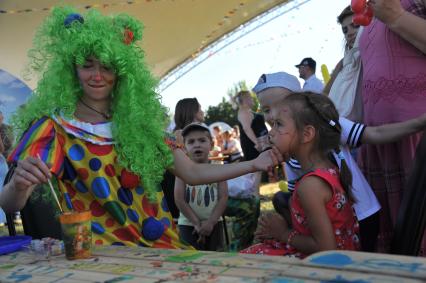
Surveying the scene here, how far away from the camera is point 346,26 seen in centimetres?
251

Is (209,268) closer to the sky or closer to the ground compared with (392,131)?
closer to the ground

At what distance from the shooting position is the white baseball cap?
220cm

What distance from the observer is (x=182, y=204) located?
10.0 feet

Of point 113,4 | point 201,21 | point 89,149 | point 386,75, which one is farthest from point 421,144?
point 201,21

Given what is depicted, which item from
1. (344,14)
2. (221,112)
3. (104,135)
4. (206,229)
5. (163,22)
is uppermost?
(221,112)

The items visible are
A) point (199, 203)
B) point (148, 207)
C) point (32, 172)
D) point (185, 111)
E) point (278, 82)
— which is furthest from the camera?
point (185, 111)

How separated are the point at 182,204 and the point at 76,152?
1.42 meters

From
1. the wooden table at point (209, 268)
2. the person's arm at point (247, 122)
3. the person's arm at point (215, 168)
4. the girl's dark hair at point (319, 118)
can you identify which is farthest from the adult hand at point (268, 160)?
the person's arm at point (247, 122)

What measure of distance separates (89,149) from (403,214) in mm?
1115

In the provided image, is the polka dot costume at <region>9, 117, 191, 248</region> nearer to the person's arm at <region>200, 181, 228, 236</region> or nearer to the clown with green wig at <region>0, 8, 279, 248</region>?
the clown with green wig at <region>0, 8, 279, 248</region>

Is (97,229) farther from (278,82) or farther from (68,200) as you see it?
(278,82)

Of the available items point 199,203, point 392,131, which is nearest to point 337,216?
point 392,131

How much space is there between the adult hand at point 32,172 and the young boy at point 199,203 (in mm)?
1665

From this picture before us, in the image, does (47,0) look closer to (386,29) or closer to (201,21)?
(201,21)
